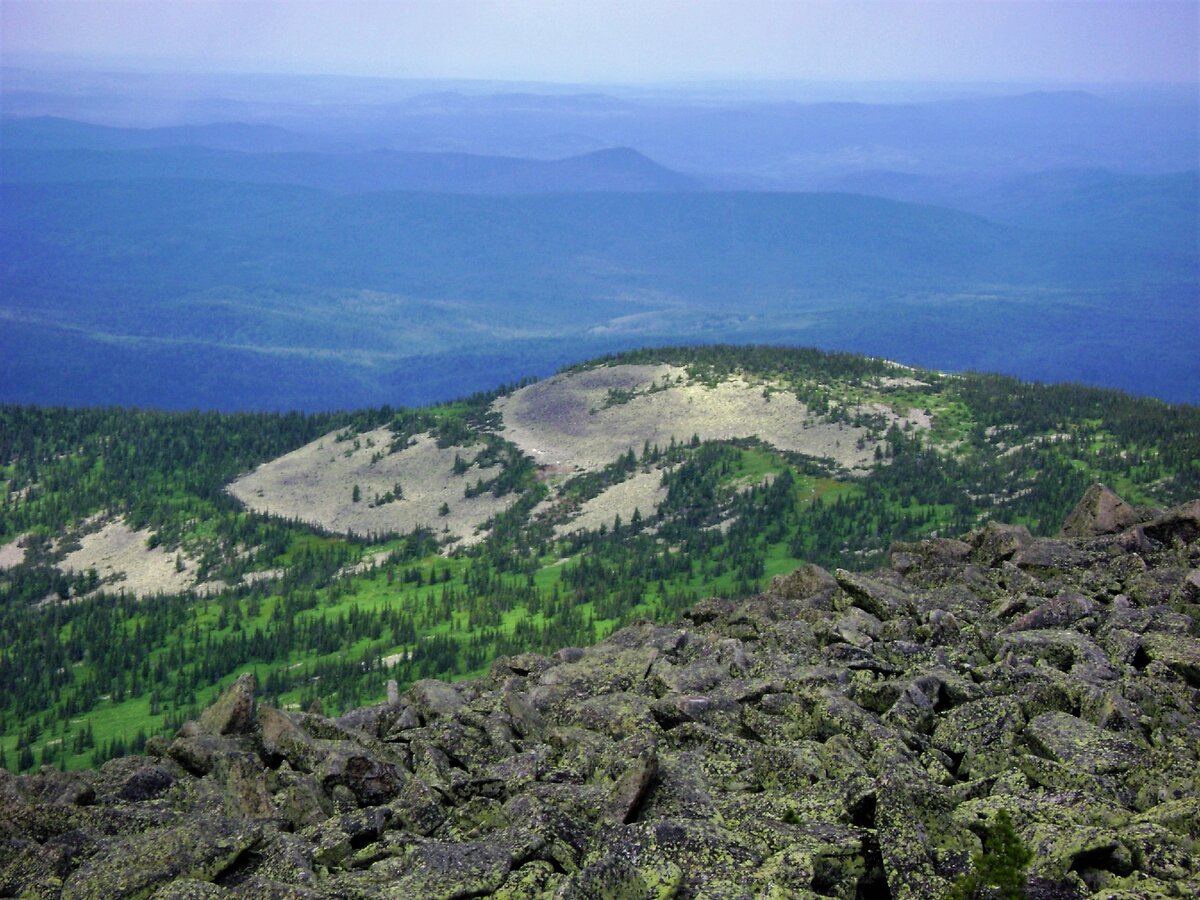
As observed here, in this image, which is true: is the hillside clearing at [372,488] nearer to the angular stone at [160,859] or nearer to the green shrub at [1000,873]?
the angular stone at [160,859]

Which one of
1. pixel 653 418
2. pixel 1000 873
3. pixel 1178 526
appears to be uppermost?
pixel 1000 873

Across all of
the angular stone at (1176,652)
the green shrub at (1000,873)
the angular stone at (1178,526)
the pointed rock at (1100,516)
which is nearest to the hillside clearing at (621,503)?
the pointed rock at (1100,516)

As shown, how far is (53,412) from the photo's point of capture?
10456cm

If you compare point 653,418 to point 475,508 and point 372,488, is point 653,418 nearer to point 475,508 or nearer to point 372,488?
point 475,508

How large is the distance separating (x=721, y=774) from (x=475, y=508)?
60294 millimetres

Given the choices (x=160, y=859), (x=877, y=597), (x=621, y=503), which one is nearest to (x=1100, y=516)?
(x=877, y=597)

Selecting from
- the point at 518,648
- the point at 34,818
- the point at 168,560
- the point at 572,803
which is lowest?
the point at 168,560

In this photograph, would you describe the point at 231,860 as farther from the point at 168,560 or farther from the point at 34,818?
the point at 168,560

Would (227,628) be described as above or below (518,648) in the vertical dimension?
below

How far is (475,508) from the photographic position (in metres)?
74.1

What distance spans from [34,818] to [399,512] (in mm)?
61794

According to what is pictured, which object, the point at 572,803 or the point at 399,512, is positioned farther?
the point at 399,512

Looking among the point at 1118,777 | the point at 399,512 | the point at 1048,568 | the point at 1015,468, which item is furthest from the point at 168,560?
the point at 1118,777

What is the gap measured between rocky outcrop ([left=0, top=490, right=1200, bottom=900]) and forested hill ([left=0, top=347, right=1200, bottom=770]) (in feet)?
76.2
